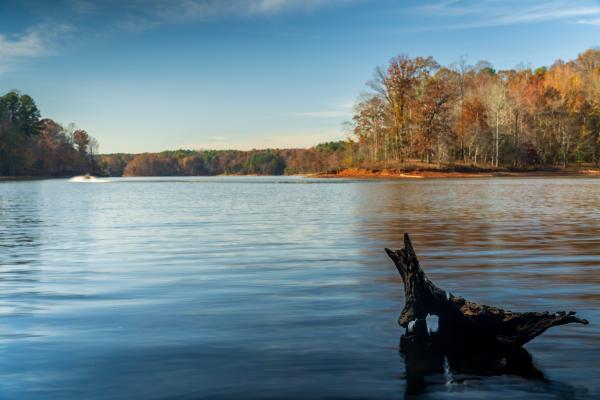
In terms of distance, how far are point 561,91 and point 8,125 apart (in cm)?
13195

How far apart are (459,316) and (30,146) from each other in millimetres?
180717

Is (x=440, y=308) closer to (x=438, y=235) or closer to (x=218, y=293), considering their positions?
(x=218, y=293)

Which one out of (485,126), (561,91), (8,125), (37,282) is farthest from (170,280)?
(8,125)

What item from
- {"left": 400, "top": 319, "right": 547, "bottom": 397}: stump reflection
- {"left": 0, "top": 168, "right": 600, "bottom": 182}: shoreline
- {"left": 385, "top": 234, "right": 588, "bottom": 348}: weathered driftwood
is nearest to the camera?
{"left": 400, "top": 319, "right": 547, "bottom": 397}: stump reflection

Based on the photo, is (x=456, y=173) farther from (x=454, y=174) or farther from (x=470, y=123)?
(x=470, y=123)

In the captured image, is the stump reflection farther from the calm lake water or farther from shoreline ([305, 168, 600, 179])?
shoreline ([305, 168, 600, 179])

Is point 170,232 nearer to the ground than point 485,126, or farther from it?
nearer to the ground

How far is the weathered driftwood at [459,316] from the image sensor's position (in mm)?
7023

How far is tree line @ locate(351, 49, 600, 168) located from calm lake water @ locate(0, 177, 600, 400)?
84.2 meters

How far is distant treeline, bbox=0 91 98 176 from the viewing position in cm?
15138

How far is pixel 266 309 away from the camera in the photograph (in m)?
9.70

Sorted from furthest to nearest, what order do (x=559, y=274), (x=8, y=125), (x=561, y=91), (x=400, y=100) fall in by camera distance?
1. (x=8, y=125)
2. (x=561, y=91)
3. (x=400, y=100)
4. (x=559, y=274)

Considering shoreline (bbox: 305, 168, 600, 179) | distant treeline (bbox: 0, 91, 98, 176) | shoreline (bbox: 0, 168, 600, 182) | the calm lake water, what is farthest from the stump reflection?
distant treeline (bbox: 0, 91, 98, 176)

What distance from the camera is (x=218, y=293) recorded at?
437 inches
